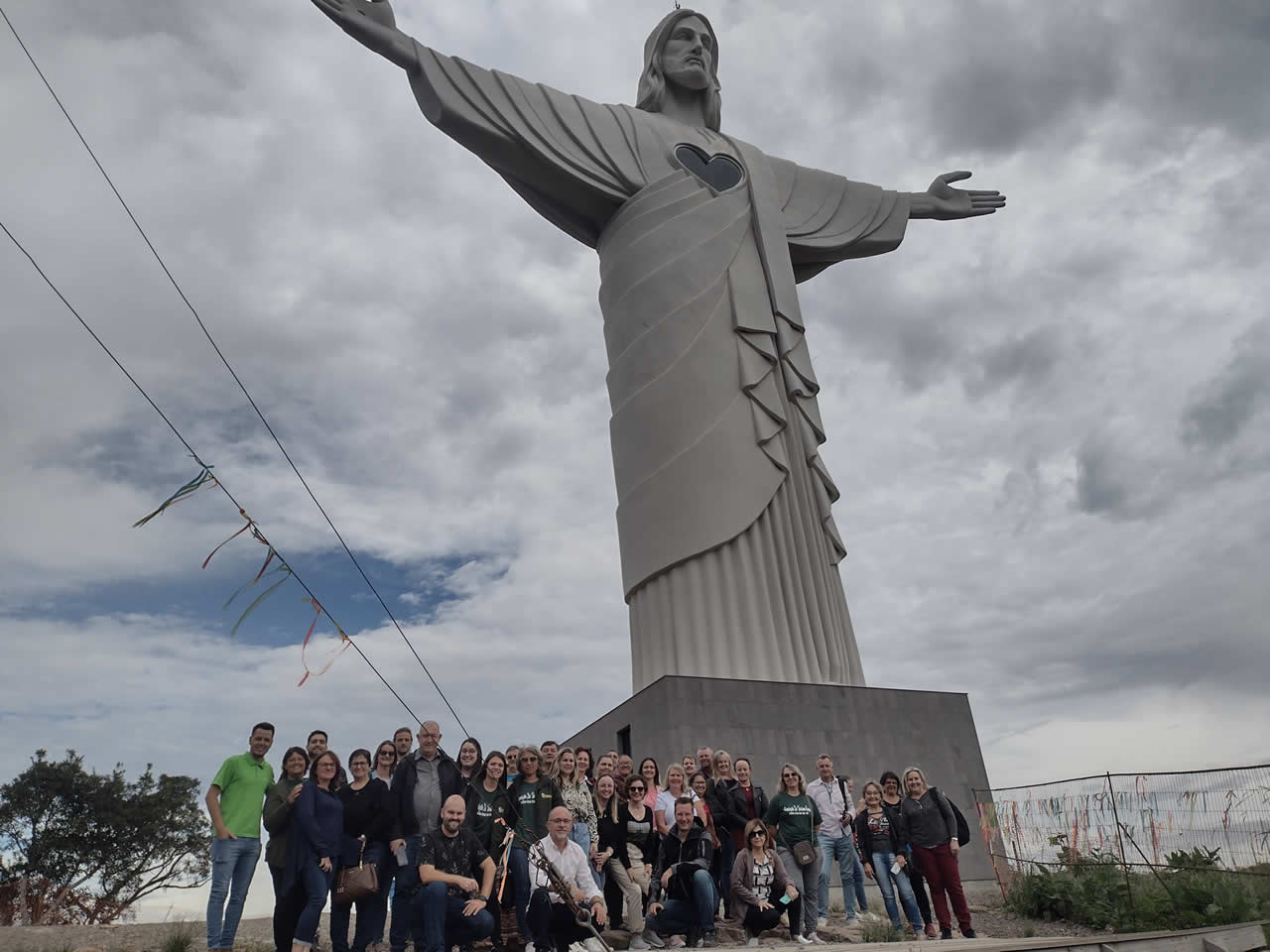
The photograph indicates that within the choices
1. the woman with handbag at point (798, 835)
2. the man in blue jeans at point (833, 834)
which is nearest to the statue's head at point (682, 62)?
the man in blue jeans at point (833, 834)

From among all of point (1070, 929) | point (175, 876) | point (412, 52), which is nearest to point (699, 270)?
point (412, 52)

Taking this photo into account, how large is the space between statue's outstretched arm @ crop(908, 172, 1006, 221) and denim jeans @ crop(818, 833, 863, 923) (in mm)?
11670

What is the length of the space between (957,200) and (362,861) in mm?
14527

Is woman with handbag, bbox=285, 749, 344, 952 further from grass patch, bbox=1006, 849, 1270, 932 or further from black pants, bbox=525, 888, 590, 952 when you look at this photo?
grass patch, bbox=1006, 849, 1270, 932

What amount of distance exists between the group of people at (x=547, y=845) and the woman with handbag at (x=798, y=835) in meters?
0.01

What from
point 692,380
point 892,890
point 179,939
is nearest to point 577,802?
point 892,890

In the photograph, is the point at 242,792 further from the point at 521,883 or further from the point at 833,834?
the point at 833,834

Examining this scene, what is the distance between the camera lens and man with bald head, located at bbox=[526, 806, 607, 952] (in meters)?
5.29

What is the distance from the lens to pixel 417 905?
5.13 meters

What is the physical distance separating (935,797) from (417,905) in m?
3.68

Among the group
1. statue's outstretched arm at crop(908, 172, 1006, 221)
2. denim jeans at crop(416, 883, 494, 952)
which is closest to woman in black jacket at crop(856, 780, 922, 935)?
denim jeans at crop(416, 883, 494, 952)

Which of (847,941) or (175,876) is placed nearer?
A: (847,941)

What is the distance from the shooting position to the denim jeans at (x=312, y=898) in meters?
5.15

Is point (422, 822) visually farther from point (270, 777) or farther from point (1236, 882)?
point (1236, 882)
